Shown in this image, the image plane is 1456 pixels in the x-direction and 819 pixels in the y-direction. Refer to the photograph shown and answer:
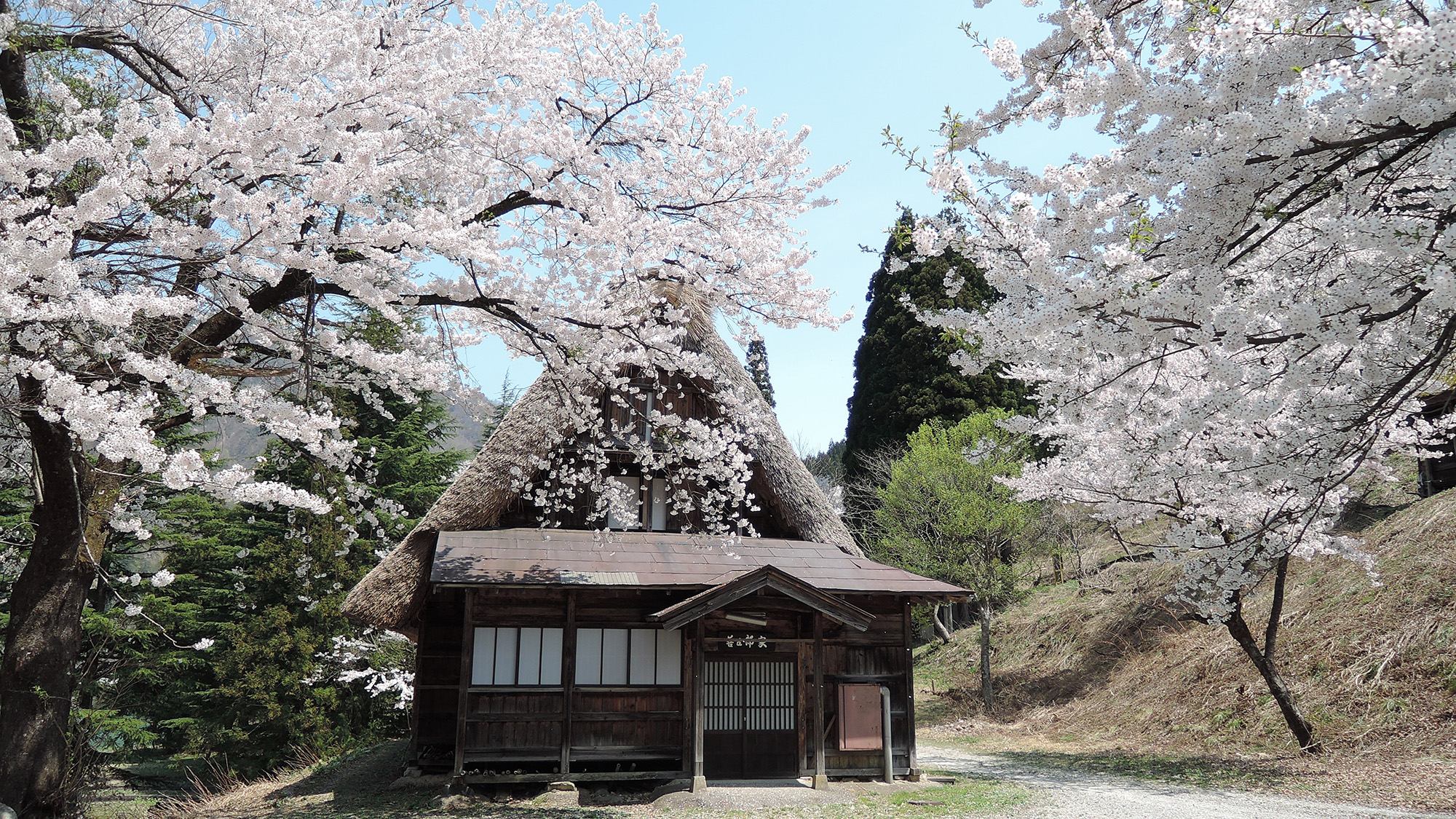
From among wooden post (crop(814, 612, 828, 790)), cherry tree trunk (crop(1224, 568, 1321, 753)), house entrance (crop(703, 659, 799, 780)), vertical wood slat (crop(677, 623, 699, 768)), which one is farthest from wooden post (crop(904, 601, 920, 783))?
cherry tree trunk (crop(1224, 568, 1321, 753))

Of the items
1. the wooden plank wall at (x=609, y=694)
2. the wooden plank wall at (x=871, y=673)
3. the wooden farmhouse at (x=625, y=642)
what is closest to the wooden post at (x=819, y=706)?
the wooden farmhouse at (x=625, y=642)

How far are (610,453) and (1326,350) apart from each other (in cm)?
771

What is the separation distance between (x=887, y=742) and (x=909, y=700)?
0.62 m

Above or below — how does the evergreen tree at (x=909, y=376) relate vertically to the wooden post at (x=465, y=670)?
above

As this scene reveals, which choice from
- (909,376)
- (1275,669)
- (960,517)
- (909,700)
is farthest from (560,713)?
(909,376)

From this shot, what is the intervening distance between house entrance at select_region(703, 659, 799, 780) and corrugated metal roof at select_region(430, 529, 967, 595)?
1.14 m

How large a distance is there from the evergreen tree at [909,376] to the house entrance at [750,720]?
1278 cm

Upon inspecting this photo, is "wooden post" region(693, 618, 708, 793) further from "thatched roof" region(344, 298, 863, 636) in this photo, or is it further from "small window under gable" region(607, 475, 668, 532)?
"thatched roof" region(344, 298, 863, 636)

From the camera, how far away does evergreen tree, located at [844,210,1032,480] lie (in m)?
21.9

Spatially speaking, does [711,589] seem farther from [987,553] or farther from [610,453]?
[987,553]

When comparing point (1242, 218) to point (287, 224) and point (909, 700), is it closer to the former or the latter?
point (287, 224)

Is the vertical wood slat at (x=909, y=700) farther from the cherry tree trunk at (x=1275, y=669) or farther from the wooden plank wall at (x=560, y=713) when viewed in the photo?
the cherry tree trunk at (x=1275, y=669)

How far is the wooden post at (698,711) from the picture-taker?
8.53 m

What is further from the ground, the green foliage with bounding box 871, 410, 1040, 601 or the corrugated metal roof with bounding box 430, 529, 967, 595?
the green foliage with bounding box 871, 410, 1040, 601
